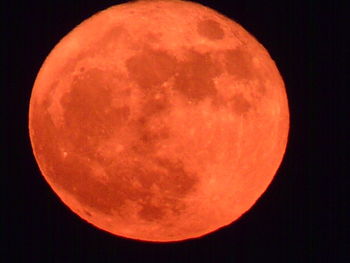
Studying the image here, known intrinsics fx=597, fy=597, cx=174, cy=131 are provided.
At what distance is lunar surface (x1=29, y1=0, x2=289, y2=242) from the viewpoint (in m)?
4.36

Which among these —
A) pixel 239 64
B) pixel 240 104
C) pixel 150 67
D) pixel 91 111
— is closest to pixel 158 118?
pixel 150 67

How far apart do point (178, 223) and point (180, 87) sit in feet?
3.78

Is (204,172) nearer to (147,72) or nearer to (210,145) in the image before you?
(210,145)

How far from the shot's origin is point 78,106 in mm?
4480

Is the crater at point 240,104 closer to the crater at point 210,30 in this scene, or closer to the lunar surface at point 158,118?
the lunar surface at point 158,118

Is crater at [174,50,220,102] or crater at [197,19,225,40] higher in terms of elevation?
crater at [197,19,225,40]

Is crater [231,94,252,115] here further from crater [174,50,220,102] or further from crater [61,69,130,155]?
crater [61,69,130,155]

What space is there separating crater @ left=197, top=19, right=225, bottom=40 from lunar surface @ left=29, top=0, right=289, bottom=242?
0.01 meters

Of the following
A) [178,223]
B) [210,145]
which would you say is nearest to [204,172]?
[210,145]

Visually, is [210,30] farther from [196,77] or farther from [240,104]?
[240,104]

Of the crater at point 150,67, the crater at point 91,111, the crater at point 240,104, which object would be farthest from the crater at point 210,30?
the crater at point 91,111

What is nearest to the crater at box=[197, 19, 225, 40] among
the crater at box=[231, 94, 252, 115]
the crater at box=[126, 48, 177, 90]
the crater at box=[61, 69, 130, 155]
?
the crater at box=[126, 48, 177, 90]

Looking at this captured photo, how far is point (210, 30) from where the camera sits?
4.66 metres

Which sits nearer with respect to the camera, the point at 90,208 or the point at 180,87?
the point at 180,87
